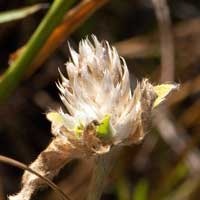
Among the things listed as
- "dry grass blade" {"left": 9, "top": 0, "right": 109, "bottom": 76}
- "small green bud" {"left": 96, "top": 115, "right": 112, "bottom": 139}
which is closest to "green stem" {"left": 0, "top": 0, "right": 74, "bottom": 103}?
"dry grass blade" {"left": 9, "top": 0, "right": 109, "bottom": 76}

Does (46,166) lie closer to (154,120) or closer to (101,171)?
(101,171)

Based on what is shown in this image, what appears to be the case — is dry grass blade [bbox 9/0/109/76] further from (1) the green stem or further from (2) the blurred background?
(2) the blurred background

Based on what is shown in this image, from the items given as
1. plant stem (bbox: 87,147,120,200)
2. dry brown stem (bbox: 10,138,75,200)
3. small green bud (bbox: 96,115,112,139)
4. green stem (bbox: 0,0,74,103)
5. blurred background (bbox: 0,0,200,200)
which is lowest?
plant stem (bbox: 87,147,120,200)

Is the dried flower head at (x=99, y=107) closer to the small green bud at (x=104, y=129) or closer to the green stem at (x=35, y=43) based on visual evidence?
the small green bud at (x=104, y=129)

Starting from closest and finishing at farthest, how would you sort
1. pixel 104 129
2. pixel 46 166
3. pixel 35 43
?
pixel 104 129 → pixel 46 166 → pixel 35 43

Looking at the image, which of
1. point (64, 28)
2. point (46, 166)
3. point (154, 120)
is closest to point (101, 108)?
point (46, 166)

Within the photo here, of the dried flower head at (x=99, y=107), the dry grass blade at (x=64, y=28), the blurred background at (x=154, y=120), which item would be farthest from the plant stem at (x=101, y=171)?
the blurred background at (x=154, y=120)
